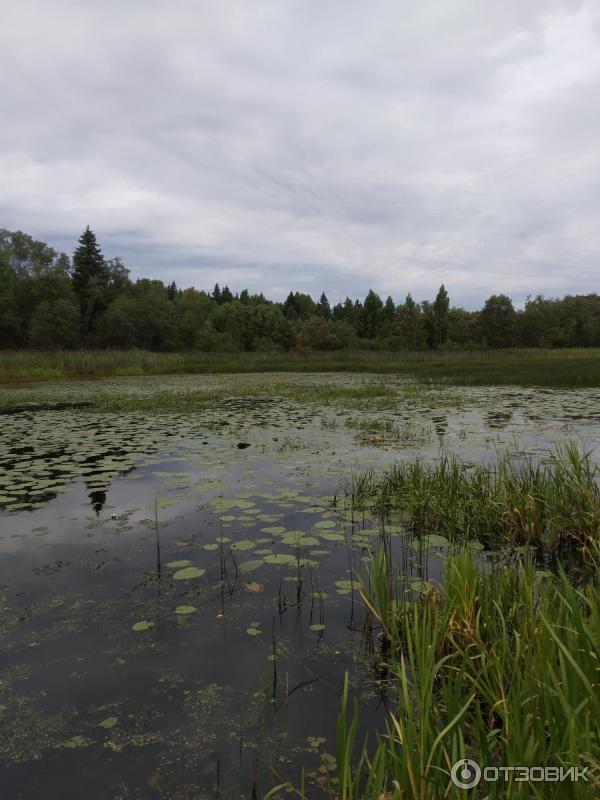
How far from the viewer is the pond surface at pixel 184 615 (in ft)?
8.45

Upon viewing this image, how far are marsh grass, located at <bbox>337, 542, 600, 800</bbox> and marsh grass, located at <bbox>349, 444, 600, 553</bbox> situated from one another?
166 centimetres

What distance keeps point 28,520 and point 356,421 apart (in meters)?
8.17

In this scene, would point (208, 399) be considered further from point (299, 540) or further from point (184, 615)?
point (184, 615)

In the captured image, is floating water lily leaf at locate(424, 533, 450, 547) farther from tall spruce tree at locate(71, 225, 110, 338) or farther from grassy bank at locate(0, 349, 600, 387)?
tall spruce tree at locate(71, 225, 110, 338)

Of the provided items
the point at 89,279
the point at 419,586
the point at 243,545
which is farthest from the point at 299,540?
the point at 89,279

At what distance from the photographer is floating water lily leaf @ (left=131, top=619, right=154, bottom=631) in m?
3.70

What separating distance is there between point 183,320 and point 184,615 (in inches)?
2936

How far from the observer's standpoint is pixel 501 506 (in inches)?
218

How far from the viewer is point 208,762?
2.55 meters

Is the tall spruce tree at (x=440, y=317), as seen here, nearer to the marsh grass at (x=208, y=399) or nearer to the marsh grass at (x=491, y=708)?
the marsh grass at (x=208, y=399)

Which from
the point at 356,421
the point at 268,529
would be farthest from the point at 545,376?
the point at 268,529

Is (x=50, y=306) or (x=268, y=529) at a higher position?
(x=50, y=306)

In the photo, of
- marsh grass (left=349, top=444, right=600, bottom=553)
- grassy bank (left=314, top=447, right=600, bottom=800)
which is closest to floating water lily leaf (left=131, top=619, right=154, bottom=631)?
grassy bank (left=314, top=447, right=600, bottom=800)

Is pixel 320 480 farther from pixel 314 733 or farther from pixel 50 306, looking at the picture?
pixel 50 306
